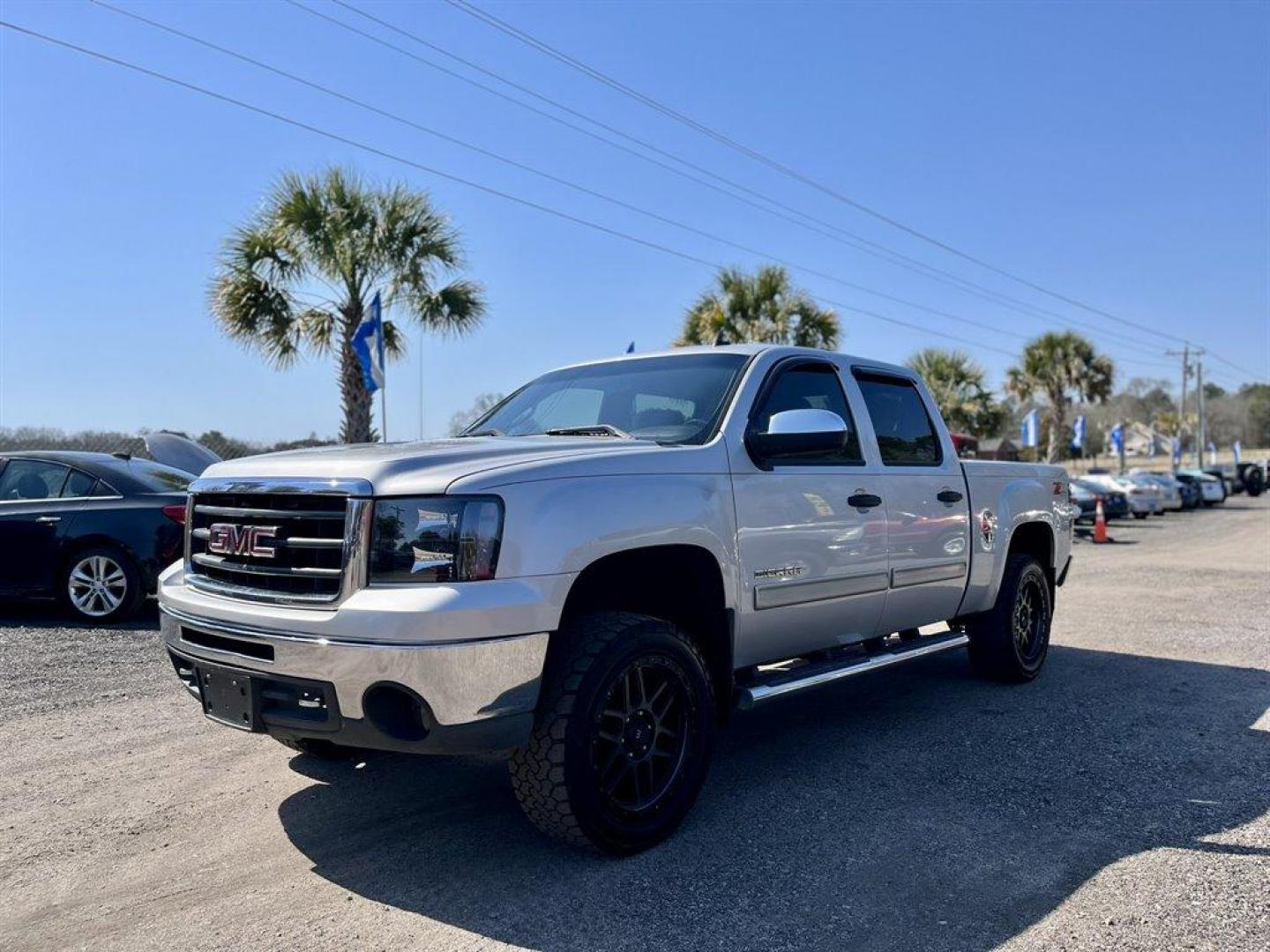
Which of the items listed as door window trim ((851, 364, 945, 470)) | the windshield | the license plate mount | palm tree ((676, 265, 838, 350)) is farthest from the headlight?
palm tree ((676, 265, 838, 350))

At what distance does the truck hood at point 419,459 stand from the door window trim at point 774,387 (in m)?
0.59

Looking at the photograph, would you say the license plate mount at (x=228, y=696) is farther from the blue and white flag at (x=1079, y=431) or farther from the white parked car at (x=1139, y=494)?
the blue and white flag at (x=1079, y=431)

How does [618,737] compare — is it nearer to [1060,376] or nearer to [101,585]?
[101,585]

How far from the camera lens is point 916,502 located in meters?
5.29

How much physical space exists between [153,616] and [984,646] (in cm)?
700

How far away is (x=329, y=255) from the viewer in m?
16.0

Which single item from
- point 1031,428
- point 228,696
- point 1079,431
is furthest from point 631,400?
point 1079,431

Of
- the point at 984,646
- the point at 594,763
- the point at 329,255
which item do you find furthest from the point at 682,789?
the point at 329,255

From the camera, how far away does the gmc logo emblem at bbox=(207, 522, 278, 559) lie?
11.7 ft

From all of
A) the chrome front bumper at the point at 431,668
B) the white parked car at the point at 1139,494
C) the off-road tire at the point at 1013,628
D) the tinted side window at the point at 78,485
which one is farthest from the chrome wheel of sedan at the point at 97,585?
the white parked car at the point at 1139,494

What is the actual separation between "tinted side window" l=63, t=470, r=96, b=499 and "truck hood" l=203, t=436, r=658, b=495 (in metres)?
5.44

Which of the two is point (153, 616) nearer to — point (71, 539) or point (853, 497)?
point (71, 539)

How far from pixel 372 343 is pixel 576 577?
457 inches

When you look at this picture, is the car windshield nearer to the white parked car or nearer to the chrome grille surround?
the chrome grille surround
